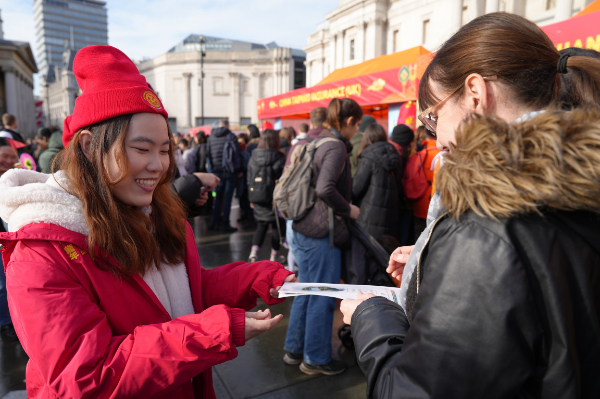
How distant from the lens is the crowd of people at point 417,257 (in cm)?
71

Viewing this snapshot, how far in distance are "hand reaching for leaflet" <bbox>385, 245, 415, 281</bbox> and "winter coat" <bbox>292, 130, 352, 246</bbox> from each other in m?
1.18

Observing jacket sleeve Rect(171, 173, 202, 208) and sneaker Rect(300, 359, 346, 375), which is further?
sneaker Rect(300, 359, 346, 375)

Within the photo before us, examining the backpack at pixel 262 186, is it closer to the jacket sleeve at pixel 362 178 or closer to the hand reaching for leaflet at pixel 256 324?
the jacket sleeve at pixel 362 178

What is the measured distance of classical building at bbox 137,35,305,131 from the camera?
5444 cm

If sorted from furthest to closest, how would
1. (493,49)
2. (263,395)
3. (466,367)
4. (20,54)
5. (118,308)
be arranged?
(20,54), (263,395), (118,308), (493,49), (466,367)

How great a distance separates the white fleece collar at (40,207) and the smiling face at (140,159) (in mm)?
150

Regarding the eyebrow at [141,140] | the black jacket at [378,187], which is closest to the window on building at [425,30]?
the black jacket at [378,187]

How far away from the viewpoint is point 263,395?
105 inches

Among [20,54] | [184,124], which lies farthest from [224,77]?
[20,54]

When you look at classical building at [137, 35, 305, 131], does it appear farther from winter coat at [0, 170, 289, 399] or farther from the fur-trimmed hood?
the fur-trimmed hood

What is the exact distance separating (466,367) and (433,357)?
0.21 feet

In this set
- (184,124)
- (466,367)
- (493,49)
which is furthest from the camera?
(184,124)

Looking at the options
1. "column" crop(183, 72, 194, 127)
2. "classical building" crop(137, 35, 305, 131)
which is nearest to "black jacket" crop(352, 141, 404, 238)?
"classical building" crop(137, 35, 305, 131)

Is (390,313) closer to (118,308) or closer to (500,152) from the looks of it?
(500,152)
